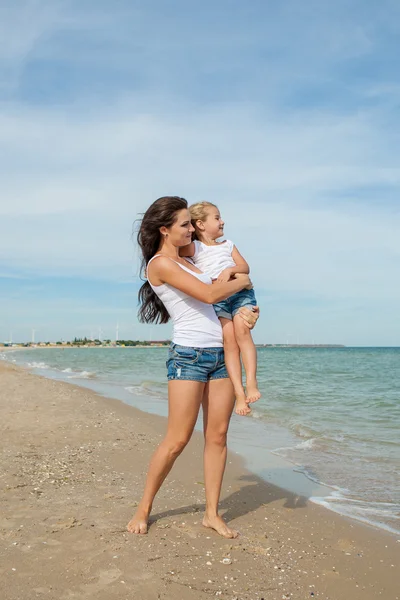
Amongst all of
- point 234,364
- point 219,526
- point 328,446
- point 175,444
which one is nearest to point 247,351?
point 234,364

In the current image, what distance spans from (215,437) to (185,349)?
0.73 metres

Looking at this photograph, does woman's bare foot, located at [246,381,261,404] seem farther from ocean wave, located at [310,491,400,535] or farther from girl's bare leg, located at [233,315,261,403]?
ocean wave, located at [310,491,400,535]

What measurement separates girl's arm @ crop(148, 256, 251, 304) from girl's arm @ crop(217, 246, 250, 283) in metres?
0.07

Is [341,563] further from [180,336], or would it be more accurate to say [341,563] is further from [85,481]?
[85,481]

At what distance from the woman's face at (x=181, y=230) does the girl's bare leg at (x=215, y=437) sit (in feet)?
3.44

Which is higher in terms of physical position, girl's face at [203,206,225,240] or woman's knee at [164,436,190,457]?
girl's face at [203,206,225,240]

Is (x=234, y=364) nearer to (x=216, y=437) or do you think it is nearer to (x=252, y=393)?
(x=252, y=393)

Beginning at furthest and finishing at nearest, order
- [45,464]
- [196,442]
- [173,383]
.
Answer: [196,442] < [45,464] < [173,383]

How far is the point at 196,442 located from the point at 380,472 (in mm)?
2610

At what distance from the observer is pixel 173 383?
13.7ft

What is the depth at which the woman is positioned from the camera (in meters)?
4.11

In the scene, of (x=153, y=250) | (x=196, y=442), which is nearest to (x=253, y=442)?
(x=196, y=442)

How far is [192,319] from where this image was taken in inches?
165

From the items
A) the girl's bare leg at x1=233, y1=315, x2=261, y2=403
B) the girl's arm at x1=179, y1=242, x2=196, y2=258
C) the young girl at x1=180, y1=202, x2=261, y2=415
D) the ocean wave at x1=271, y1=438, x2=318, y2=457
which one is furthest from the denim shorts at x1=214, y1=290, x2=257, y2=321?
Result: the ocean wave at x1=271, y1=438, x2=318, y2=457
